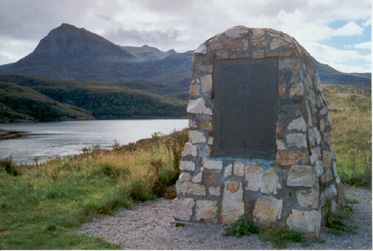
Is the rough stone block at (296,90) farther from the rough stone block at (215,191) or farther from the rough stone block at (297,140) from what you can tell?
the rough stone block at (215,191)

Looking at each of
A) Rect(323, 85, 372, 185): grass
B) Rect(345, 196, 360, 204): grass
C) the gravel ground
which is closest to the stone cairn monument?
the gravel ground

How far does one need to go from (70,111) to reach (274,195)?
66.5m

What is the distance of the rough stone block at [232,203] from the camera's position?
173 inches

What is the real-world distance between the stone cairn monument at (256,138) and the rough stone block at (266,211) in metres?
0.01

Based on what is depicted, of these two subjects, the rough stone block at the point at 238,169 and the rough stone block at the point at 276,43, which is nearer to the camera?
the rough stone block at the point at 276,43

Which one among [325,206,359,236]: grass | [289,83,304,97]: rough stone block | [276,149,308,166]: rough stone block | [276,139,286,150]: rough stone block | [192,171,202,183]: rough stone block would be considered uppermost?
[289,83,304,97]: rough stone block

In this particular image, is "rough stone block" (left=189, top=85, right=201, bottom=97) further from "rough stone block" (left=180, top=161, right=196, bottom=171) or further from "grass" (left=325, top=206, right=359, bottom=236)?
"grass" (left=325, top=206, right=359, bottom=236)

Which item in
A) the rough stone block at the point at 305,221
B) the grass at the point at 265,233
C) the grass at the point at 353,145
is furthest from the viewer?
the grass at the point at 353,145

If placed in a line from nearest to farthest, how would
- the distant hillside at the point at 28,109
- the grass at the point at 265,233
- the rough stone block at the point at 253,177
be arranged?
the grass at the point at 265,233
the rough stone block at the point at 253,177
the distant hillside at the point at 28,109

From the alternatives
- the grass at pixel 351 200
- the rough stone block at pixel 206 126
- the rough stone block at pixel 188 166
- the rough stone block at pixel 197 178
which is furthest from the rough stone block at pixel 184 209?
the grass at pixel 351 200

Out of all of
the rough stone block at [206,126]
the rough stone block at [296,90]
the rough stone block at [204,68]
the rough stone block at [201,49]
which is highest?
the rough stone block at [201,49]

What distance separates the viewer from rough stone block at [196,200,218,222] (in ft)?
14.9

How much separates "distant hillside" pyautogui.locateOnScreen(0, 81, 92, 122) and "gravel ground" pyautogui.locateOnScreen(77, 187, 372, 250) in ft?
154

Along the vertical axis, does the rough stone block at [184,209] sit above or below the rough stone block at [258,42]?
below
